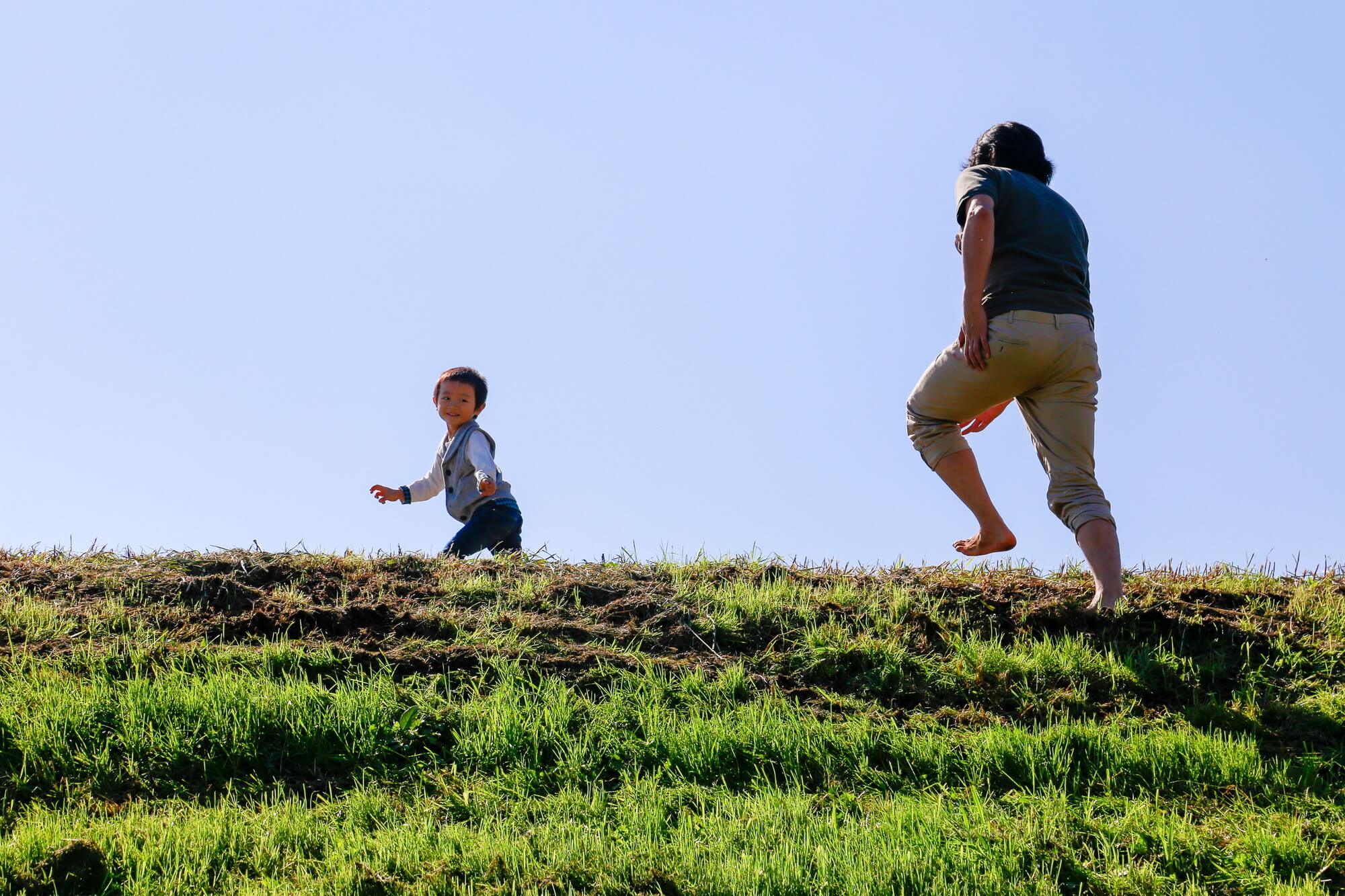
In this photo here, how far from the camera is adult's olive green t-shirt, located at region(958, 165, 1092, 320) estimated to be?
613 centimetres

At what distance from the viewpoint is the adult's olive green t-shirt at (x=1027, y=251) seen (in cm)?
613

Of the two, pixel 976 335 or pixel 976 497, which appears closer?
pixel 976 335

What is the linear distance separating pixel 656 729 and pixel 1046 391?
2.60 metres

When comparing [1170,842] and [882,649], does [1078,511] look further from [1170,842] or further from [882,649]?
[1170,842]

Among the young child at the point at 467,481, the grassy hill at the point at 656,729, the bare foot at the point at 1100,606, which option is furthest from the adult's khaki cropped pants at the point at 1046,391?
the young child at the point at 467,481

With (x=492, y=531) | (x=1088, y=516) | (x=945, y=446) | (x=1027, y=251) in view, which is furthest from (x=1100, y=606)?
(x=492, y=531)

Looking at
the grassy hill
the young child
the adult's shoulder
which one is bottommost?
the grassy hill

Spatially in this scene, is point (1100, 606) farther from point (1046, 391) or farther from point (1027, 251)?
point (1027, 251)

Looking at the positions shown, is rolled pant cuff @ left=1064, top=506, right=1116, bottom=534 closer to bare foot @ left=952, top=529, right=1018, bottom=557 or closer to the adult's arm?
bare foot @ left=952, top=529, right=1018, bottom=557

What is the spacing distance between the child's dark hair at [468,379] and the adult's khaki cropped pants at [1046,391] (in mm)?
3758

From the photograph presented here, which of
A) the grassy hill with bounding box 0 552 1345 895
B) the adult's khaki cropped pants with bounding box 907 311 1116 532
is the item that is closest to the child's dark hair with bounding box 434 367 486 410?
the grassy hill with bounding box 0 552 1345 895

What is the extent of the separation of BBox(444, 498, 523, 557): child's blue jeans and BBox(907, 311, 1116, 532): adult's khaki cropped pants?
11.0 feet

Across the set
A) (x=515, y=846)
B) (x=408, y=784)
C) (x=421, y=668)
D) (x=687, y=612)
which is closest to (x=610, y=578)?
(x=687, y=612)

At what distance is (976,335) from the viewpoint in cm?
604
